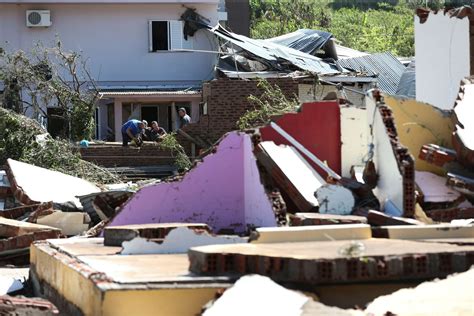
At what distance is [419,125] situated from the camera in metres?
14.4

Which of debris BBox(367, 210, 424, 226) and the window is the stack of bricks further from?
debris BBox(367, 210, 424, 226)

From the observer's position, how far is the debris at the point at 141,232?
38.2ft

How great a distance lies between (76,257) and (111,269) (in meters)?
1.37

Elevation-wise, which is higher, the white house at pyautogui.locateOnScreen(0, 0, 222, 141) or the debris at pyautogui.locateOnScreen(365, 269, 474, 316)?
the white house at pyautogui.locateOnScreen(0, 0, 222, 141)

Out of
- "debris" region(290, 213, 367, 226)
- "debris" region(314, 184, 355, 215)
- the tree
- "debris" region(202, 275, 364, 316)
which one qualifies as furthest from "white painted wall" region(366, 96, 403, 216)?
the tree

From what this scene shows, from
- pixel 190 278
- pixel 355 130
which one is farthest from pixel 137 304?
pixel 355 130

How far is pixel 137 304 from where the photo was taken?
8.42 metres

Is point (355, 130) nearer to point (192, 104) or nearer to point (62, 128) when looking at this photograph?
point (62, 128)

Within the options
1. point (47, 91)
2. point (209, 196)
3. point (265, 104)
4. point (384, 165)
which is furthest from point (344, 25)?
point (384, 165)

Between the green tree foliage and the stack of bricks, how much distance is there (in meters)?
26.6

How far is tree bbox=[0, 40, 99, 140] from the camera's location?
3247 centimetres

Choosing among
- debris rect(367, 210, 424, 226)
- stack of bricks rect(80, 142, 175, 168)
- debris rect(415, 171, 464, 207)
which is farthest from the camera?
stack of bricks rect(80, 142, 175, 168)

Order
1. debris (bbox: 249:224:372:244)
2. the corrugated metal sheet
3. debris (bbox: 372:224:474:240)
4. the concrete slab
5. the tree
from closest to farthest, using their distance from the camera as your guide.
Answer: the concrete slab, debris (bbox: 249:224:372:244), debris (bbox: 372:224:474:240), the tree, the corrugated metal sheet

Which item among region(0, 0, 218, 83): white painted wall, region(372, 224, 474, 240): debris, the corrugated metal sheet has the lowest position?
region(372, 224, 474, 240): debris
